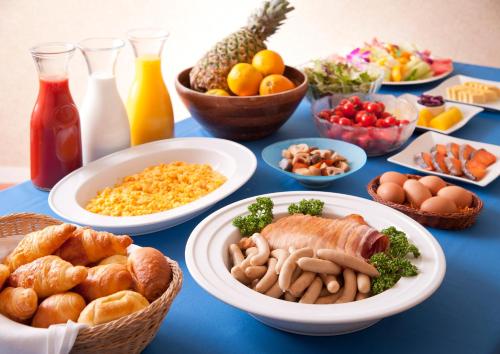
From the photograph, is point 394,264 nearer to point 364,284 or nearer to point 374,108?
point 364,284

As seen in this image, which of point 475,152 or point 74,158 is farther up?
point 475,152

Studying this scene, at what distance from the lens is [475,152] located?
1.61 m

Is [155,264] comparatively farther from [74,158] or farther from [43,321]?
[74,158]

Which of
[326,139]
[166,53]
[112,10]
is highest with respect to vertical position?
[326,139]

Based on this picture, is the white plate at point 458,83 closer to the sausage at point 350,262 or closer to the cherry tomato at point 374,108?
the cherry tomato at point 374,108

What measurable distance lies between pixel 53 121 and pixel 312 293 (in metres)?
0.80

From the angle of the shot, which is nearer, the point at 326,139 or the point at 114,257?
the point at 114,257

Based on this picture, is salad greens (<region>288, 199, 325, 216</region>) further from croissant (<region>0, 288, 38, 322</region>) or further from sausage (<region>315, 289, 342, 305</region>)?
croissant (<region>0, 288, 38, 322</region>)

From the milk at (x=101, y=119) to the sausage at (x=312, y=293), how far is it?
80 cm

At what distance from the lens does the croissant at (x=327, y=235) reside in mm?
1049

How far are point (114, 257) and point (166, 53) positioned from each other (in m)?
3.57

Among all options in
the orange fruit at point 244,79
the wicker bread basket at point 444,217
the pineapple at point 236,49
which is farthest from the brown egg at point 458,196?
the pineapple at point 236,49

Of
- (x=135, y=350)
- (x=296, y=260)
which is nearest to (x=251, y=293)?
(x=296, y=260)

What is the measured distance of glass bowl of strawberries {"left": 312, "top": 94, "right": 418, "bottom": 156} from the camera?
1640mm
